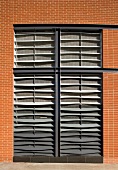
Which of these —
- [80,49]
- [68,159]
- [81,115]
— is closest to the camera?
[68,159]

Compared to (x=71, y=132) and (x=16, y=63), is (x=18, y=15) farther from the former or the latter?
(x=71, y=132)

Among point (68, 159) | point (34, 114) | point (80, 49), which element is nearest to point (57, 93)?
point (34, 114)

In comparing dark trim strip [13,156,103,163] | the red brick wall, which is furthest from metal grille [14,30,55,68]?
dark trim strip [13,156,103,163]

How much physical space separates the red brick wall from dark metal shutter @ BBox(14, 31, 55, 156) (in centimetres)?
23

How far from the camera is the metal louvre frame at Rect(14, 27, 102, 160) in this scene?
6.35m

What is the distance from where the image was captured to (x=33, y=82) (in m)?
6.48

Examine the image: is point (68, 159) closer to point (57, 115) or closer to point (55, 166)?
point (55, 166)

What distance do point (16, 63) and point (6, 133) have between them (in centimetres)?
222

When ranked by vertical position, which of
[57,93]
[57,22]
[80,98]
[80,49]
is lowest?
[80,98]

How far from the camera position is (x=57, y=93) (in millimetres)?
6414

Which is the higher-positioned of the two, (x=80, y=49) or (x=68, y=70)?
(x=80, y=49)

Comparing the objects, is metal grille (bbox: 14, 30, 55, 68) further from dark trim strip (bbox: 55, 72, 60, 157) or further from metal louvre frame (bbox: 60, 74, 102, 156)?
metal louvre frame (bbox: 60, 74, 102, 156)

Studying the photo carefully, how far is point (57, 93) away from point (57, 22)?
2225 millimetres

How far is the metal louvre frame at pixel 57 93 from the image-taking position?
6348 millimetres
